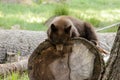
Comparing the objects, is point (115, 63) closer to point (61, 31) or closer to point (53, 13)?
point (61, 31)

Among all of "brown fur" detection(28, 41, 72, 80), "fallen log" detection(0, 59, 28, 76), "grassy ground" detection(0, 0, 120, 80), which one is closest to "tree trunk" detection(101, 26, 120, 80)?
"brown fur" detection(28, 41, 72, 80)

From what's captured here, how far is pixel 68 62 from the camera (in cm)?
415

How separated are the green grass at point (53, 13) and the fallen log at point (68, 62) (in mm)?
6510

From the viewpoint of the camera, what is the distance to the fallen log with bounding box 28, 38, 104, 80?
4023mm

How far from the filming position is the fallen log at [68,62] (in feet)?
13.2

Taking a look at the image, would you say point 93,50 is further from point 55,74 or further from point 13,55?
point 13,55

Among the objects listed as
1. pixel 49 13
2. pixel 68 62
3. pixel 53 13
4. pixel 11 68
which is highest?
pixel 68 62

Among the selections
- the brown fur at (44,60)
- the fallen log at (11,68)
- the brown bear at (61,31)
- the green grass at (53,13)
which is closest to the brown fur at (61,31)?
the brown bear at (61,31)

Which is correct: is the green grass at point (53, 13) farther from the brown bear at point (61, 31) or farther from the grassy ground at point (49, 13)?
the brown bear at point (61, 31)

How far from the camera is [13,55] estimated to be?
23.7 feet

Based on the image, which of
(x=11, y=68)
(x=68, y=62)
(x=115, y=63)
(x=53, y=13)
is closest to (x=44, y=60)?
(x=68, y=62)

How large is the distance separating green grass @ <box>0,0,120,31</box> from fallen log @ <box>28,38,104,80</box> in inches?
256

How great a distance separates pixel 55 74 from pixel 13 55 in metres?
3.12

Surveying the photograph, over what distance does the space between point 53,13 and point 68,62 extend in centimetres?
782
